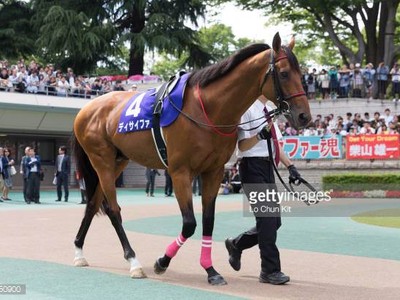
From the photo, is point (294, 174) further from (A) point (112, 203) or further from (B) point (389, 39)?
(B) point (389, 39)

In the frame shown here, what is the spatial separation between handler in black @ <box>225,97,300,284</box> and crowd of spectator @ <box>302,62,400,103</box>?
20.6m

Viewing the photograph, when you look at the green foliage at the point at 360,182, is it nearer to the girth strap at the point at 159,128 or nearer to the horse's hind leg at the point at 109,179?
the horse's hind leg at the point at 109,179

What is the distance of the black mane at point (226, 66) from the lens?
6117 mm

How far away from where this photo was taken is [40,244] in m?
9.03

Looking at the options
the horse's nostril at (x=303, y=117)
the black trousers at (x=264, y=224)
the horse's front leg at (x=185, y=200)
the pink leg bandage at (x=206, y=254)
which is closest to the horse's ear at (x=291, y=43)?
the horse's nostril at (x=303, y=117)

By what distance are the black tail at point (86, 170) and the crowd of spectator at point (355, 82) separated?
64.6 feet

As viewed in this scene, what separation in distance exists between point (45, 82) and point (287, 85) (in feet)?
74.0

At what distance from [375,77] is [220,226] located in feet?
56.3

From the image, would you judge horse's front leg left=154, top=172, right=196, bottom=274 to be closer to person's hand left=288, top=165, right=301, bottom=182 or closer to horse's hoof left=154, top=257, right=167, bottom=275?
horse's hoof left=154, top=257, right=167, bottom=275

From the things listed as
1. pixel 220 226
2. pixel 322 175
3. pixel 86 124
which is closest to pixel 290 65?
pixel 86 124

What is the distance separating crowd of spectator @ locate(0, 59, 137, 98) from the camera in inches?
1009

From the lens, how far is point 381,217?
1358 cm

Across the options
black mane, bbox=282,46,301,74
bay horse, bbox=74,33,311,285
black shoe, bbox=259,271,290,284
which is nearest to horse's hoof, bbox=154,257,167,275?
bay horse, bbox=74,33,311,285

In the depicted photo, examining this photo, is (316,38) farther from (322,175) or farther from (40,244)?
(40,244)
